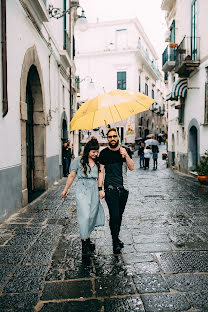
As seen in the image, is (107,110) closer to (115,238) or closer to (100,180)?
(100,180)

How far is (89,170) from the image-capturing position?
4.32m

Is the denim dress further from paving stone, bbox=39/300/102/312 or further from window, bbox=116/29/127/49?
window, bbox=116/29/127/49

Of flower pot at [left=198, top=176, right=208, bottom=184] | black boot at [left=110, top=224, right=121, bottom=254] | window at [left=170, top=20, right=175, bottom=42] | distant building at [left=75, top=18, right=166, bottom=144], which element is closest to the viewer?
black boot at [left=110, top=224, right=121, bottom=254]

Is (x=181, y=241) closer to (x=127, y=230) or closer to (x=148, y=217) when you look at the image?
(x=127, y=230)

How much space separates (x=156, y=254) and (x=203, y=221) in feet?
6.75

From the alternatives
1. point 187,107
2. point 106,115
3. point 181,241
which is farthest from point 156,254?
Result: point 187,107

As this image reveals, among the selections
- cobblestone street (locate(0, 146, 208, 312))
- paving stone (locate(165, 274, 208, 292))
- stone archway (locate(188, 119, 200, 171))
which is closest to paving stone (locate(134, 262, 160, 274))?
cobblestone street (locate(0, 146, 208, 312))

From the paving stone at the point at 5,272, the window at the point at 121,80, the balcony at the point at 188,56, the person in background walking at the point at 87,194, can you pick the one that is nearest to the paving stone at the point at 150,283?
the person in background walking at the point at 87,194

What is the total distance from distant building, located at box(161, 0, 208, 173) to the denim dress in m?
8.35

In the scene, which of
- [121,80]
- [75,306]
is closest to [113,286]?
[75,306]

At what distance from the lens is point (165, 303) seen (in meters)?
2.97

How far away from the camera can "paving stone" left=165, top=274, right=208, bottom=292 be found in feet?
10.7

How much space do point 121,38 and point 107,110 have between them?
30733 mm

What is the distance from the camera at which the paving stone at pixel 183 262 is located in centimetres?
373
